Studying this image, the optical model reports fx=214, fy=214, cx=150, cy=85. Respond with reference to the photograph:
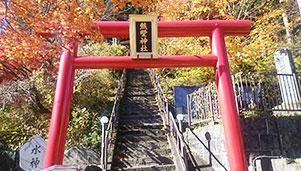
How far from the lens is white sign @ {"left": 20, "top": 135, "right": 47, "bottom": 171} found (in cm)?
400

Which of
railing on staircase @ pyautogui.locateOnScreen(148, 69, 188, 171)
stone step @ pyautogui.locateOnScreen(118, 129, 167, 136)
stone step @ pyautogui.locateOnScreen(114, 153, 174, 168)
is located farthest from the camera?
stone step @ pyautogui.locateOnScreen(118, 129, 167, 136)

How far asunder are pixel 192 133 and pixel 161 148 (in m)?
1.13

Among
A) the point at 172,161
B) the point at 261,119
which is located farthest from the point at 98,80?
the point at 261,119

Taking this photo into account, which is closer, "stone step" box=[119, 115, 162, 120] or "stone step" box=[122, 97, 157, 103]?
"stone step" box=[119, 115, 162, 120]

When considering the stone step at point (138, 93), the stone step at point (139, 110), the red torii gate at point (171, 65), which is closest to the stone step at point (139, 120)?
the stone step at point (139, 110)

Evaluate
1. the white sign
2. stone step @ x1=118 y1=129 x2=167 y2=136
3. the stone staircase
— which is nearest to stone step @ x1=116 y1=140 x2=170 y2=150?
the stone staircase

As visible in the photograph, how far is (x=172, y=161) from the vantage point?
636 centimetres

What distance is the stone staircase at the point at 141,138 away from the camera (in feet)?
20.6

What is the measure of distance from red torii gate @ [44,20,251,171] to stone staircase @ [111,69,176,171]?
207 centimetres

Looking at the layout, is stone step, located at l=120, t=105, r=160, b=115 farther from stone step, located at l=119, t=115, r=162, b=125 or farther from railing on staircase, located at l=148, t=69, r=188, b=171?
stone step, located at l=119, t=115, r=162, b=125

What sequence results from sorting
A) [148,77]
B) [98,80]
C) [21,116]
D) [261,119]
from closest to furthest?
1. [261,119]
2. [21,116]
3. [98,80]
4. [148,77]

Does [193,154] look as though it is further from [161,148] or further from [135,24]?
[135,24]

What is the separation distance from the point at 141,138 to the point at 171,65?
3142 millimetres

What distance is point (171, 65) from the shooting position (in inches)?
215
